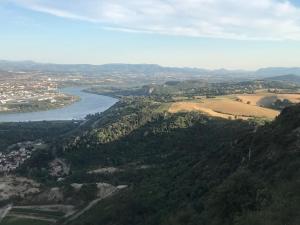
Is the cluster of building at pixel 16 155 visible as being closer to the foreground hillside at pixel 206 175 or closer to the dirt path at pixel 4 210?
the foreground hillside at pixel 206 175

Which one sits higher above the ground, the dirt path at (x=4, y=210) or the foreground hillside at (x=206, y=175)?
the foreground hillside at (x=206, y=175)

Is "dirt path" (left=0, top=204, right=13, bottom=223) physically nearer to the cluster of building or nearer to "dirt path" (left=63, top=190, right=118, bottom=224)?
"dirt path" (left=63, top=190, right=118, bottom=224)

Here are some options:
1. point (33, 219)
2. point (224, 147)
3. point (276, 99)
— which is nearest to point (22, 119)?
point (276, 99)

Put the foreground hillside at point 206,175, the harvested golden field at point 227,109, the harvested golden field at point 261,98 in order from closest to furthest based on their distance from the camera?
1. the foreground hillside at point 206,175
2. the harvested golden field at point 227,109
3. the harvested golden field at point 261,98

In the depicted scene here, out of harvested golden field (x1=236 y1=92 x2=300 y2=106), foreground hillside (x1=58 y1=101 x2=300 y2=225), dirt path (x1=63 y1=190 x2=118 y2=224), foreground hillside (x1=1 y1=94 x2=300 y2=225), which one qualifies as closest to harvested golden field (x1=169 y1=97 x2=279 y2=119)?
foreground hillside (x1=1 y1=94 x2=300 y2=225)

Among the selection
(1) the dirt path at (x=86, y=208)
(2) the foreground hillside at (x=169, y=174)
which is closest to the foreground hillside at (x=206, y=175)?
Result: (2) the foreground hillside at (x=169, y=174)

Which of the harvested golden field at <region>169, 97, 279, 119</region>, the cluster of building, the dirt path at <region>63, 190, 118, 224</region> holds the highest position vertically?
the harvested golden field at <region>169, 97, 279, 119</region>

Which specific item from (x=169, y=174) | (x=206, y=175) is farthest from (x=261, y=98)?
(x=206, y=175)
